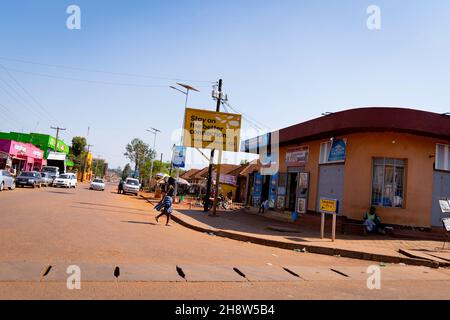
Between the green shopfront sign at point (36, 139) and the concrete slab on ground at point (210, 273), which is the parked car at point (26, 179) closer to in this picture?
the green shopfront sign at point (36, 139)

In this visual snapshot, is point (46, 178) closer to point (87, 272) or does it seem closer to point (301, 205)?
point (301, 205)

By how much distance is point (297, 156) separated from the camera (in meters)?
21.1

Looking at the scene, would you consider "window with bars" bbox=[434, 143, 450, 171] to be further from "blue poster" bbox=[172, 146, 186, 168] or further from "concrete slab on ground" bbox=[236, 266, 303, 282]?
"blue poster" bbox=[172, 146, 186, 168]

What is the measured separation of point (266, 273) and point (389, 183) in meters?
9.89

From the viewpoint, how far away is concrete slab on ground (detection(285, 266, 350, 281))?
306 inches

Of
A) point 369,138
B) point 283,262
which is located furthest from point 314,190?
point 283,262

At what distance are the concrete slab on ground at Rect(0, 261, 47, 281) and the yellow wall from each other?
A: 1257 cm

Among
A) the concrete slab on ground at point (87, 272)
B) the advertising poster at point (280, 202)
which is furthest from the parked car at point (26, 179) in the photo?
the concrete slab on ground at point (87, 272)

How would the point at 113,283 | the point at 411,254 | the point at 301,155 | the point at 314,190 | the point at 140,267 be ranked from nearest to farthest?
the point at 113,283, the point at 140,267, the point at 411,254, the point at 314,190, the point at 301,155

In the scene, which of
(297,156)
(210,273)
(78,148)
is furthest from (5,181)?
(78,148)

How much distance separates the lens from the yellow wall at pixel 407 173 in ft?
50.6

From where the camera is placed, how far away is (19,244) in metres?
8.55

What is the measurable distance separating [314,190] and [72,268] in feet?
45.4
